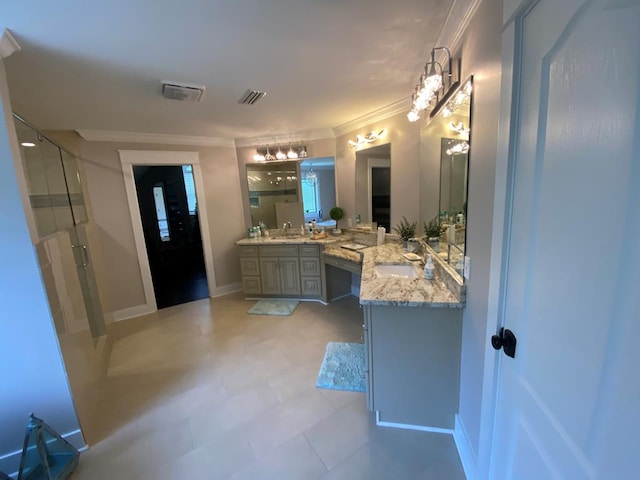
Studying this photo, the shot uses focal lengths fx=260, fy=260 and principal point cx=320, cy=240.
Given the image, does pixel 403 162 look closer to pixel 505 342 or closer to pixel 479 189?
pixel 479 189

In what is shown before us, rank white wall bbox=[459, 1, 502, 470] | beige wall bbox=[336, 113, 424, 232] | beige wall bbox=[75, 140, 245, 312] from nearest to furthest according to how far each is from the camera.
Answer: white wall bbox=[459, 1, 502, 470], beige wall bbox=[336, 113, 424, 232], beige wall bbox=[75, 140, 245, 312]

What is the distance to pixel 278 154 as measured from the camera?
3893 mm

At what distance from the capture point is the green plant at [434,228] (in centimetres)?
210

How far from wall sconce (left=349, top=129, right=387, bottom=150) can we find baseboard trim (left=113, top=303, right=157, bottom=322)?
359cm

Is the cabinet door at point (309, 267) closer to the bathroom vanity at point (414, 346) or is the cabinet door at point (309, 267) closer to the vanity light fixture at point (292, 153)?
the vanity light fixture at point (292, 153)

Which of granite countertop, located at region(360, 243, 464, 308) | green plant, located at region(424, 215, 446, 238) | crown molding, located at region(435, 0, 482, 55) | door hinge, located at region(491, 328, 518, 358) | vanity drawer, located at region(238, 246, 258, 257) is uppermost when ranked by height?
crown molding, located at region(435, 0, 482, 55)

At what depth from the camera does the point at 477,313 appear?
126 centimetres

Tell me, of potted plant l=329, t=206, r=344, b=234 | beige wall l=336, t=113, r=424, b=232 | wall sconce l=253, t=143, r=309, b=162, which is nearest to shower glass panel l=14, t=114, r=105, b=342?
wall sconce l=253, t=143, r=309, b=162

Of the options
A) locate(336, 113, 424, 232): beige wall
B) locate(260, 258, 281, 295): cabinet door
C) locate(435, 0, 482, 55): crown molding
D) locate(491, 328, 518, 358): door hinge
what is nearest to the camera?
locate(491, 328, 518, 358): door hinge

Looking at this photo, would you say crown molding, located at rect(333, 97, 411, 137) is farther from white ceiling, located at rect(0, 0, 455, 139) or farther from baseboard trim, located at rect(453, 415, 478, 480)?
baseboard trim, located at rect(453, 415, 478, 480)

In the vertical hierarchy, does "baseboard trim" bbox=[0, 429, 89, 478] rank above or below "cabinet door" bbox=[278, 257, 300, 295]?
below

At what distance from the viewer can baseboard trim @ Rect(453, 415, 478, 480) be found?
52.8 inches

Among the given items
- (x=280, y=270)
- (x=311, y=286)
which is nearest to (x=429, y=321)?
(x=311, y=286)

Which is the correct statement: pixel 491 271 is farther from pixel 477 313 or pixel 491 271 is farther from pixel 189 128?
pixel 189 128
